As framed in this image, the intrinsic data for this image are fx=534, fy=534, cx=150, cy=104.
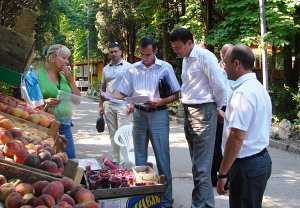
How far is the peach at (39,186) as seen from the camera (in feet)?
10.7

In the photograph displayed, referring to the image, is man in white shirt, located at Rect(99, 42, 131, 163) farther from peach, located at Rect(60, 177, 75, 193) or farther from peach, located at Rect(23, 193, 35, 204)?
peach, located at Rect(23, 193, 35, 204)

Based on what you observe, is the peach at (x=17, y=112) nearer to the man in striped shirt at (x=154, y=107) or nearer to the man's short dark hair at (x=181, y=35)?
the man in striped shirt at (x=154, y=107)

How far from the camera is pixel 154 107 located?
640 centimetres

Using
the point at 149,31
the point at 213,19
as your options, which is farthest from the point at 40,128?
the point at 149,31

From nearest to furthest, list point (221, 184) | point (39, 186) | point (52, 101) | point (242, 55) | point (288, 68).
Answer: point (39, 186), point (242, 55), point (221, 184), point (52, 101), point (288, 68)

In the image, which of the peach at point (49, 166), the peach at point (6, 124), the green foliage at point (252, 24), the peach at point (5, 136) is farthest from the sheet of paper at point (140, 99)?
the green foliage at point (252, 24)

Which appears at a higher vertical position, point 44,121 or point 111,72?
point 111,72

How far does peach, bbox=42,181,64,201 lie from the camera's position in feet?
10.5

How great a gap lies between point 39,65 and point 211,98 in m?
2.25

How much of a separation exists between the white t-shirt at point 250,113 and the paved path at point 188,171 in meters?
2.98

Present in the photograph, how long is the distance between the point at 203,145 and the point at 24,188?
3041 mm

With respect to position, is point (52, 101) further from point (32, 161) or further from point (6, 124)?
point (32, 161)

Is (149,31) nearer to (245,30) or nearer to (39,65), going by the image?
(245,30)

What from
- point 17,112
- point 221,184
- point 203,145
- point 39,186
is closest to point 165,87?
point 203,145
